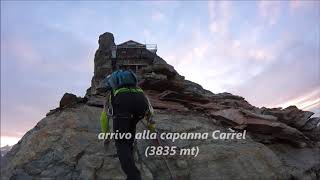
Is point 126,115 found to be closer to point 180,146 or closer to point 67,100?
point 180,146

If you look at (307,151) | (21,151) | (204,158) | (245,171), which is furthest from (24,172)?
(307,151)

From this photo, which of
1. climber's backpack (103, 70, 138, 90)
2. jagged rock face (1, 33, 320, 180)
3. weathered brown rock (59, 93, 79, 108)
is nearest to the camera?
climber's backpack (103, 70, 138, 90)

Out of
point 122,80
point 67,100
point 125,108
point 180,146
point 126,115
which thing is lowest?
point 180,146

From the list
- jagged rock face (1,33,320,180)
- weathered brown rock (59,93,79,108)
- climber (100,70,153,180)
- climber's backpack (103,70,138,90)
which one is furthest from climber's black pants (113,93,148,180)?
weathered brown rock (59,93,79,108)

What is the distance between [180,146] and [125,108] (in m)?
3.63

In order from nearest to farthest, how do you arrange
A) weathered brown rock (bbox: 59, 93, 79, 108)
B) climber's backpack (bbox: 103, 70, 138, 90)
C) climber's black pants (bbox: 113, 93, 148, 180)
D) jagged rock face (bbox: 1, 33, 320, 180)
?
climber's black pants (bbox: 113, 93, 148, 180) → climber's backpack (bbox: 103, 70, 138, 90) → jagged rock face (bbox: 1, 33, 320, 180) → weathered brown rock (bbox: 59, 93, 79, 108)

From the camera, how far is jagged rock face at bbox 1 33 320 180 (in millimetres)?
10633

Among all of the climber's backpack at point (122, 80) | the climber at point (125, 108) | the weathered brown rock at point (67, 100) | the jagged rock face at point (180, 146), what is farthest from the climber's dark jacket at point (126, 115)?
the weathered brown rock at point (67, 100)

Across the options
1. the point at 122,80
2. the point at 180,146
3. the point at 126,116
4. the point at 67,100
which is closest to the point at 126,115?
the point at 126,116

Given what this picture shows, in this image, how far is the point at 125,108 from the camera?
8.96 metres

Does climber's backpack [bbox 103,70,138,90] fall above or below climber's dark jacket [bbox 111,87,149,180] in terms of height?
above

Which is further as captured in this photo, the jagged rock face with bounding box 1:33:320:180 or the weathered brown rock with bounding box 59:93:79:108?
the weathered brown rock with bounding box 59:93:79:108

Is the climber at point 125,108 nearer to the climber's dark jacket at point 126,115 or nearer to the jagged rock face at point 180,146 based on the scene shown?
the climber's dark jacket at point 126,115

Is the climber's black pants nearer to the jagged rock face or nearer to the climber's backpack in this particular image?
the climber's backpack
